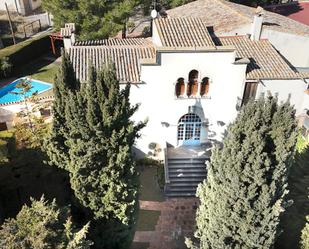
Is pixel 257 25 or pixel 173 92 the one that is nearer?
pixel 173 92

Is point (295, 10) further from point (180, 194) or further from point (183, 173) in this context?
point (180, 194)

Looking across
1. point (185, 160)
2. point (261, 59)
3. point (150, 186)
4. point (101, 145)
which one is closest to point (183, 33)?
point (261, 59)

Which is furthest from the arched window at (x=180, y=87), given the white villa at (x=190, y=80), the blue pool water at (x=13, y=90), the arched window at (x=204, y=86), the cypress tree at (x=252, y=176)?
the blue pool water at (x=13, y=90)

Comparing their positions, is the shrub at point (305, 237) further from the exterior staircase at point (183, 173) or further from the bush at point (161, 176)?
the bush at point (161, 176)

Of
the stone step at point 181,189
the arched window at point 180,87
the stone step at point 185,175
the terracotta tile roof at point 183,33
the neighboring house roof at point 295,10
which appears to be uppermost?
the terracotta tile roof at point 183,33

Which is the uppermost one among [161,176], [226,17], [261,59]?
[226,17]

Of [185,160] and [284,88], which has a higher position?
[284,88]
